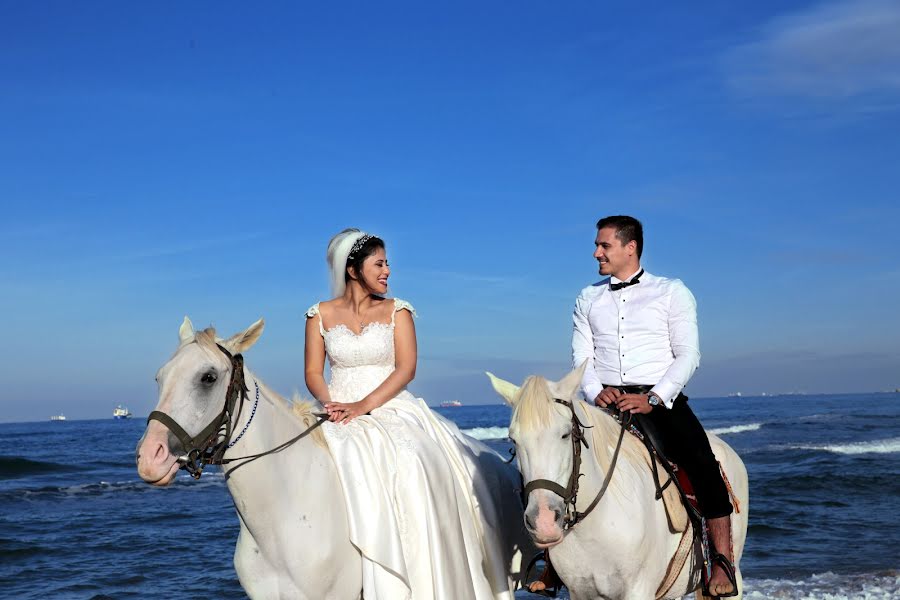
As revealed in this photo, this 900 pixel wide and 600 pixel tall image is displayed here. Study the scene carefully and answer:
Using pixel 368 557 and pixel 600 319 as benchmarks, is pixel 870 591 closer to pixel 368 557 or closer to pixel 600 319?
pixel 600 319

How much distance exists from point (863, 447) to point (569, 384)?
26.0 metres

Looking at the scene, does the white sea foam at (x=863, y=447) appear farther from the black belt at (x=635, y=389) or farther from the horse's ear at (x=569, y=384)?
the horse's ear at (x=569, y=384)

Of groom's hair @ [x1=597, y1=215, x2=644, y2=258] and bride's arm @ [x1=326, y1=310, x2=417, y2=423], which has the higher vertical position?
groom's hair @ [x1=597, y1=215, x2=644, y2=258]

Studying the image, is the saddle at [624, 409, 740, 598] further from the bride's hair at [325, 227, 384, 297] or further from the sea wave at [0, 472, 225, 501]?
the sea wave at [0, 472, 225, 501]

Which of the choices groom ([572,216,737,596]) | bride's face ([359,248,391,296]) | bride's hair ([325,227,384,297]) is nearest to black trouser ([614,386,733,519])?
groom ([572,216,737,596])

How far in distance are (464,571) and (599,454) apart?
108 cm

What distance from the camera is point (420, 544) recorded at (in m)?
4.55

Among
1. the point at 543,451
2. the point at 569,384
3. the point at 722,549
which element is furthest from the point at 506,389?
the point at 722,549

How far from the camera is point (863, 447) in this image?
26469 mm

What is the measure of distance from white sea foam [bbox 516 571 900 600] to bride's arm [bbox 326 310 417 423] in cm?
511

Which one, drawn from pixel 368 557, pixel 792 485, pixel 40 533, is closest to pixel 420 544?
pixel 368 557

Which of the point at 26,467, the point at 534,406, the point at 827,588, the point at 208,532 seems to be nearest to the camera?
the point at 534,406

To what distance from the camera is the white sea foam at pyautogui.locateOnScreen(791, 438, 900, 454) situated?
2512 centimetres

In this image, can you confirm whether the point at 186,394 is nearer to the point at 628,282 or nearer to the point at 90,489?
the point at 628,282
